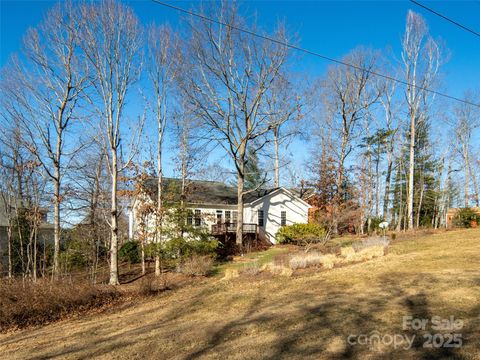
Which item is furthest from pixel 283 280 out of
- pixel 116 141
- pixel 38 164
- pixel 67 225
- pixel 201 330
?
pixel 67 225

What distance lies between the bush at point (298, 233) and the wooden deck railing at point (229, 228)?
1944mm

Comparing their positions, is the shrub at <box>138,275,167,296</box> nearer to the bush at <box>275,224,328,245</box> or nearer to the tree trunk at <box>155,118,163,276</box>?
the tree trunk at <box>155,118,163,276</box>

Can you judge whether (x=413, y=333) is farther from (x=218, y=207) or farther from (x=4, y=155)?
(x=218, y=207)

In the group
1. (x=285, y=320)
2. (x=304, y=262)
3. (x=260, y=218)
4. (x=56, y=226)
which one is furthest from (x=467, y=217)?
(x=56, y=226)

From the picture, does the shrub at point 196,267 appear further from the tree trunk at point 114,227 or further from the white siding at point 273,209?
the white siding at point 273,209

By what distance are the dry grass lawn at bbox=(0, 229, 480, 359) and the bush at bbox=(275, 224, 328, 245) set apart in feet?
47.7

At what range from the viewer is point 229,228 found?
26750 mm

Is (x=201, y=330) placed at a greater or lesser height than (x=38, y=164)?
lesser

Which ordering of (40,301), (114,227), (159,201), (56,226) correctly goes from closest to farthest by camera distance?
(40,301), (114,227), (56,226), (159,201)

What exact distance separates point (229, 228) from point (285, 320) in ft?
67.0

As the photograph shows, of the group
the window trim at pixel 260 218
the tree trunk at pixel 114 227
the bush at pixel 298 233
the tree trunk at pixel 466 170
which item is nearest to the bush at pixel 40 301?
the tree trunk at pixel 114 227

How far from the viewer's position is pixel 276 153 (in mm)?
36250

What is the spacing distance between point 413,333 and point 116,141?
1230 centimetres

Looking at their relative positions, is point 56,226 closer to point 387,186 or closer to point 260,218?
point 260,218
